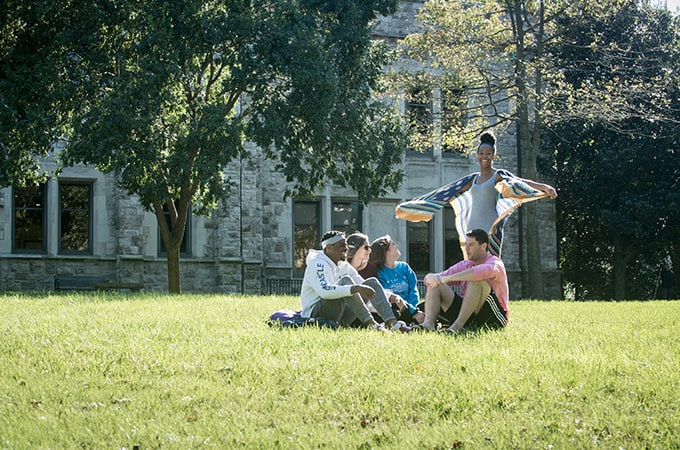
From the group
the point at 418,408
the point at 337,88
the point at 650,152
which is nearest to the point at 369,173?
the point at 337,88

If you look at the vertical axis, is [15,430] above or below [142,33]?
below

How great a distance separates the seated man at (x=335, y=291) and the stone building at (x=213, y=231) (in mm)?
15627

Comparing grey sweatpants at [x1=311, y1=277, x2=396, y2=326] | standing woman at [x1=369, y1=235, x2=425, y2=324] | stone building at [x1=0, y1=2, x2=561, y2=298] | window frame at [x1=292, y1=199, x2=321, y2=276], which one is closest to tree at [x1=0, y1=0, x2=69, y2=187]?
stone building at [x1=0, y1=2, x2=561, y2=298]

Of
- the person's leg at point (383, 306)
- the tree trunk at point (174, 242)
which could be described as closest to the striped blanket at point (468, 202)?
the person's leg at point (383, 306)

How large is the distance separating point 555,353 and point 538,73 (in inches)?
768

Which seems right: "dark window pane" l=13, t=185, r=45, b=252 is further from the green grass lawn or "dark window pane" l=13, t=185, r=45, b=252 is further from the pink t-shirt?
the pink t-shirt

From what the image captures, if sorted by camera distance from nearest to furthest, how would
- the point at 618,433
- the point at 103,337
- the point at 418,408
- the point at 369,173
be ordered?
the point at 618,433
the point at 418,408
the point at 103,337
the point at 369,173

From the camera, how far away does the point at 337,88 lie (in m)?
21.2

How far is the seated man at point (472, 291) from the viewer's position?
9.84 m

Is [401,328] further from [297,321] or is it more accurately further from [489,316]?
[297,321]

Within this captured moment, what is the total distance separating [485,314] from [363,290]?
140cm

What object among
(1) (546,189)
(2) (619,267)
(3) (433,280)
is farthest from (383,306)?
(2) (619,267)

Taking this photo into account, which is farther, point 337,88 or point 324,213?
point 324,213

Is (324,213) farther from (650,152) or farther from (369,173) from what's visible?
(650,152)
